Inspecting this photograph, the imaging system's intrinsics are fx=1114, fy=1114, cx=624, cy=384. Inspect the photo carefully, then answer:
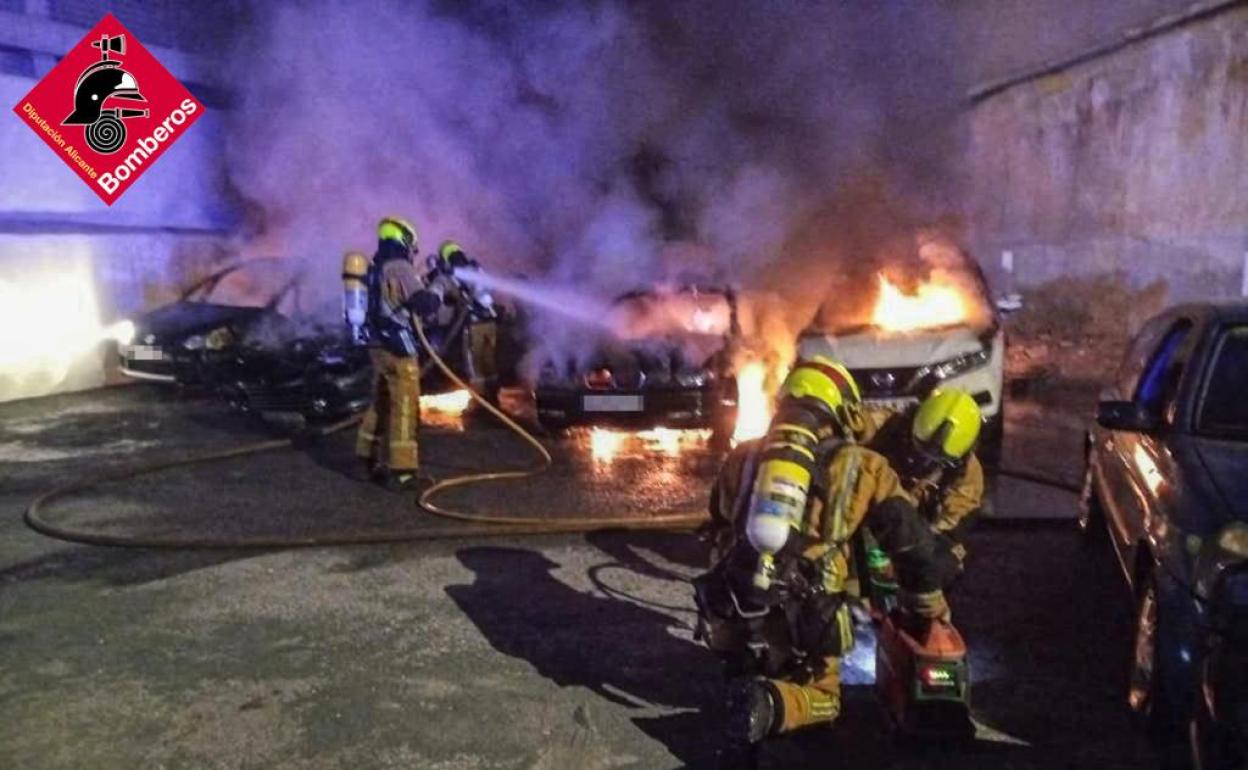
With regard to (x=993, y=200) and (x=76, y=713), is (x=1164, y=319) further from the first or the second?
(x=993, y=200)

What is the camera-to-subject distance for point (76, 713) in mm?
4316

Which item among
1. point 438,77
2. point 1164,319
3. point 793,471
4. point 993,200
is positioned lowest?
point 793,471

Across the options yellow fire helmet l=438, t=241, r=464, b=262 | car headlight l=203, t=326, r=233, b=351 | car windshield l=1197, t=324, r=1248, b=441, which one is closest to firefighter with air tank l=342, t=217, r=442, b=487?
yellow fire helmet l=438, t=241, r=464, b=262

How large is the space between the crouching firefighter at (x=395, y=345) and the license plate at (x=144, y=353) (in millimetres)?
4903

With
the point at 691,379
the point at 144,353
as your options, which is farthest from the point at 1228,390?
the point at 144,353

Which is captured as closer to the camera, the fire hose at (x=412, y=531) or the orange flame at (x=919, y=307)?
the fire hose at (x=412, y=531)

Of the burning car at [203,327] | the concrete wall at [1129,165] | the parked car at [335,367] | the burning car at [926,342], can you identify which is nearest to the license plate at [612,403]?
the burning car at [926,342]

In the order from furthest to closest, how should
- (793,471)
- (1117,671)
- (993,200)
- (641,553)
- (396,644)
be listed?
(993,200) → (641,553) → (396,644) → (1117,671) → (793,471)

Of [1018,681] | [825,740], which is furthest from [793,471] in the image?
[1018,681]

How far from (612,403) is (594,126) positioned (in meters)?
5.52

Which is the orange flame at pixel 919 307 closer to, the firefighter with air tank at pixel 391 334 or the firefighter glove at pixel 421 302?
the firefighter glove at pixel 421 302

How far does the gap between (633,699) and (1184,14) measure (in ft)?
37.2

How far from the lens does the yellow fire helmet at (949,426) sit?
3879 mm

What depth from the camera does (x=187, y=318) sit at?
39.9 ft
